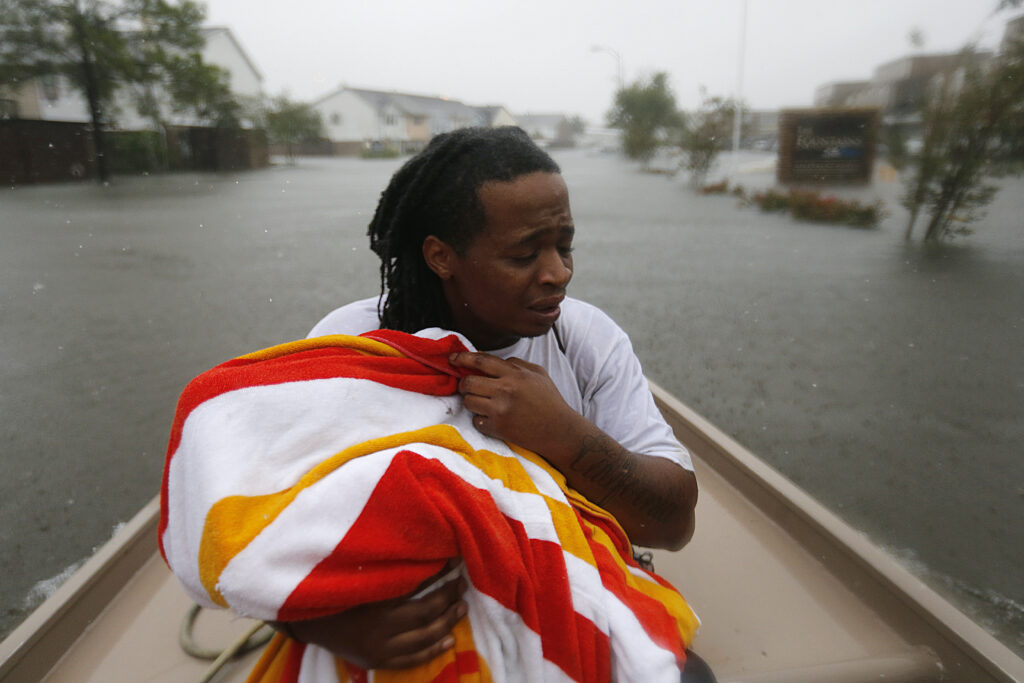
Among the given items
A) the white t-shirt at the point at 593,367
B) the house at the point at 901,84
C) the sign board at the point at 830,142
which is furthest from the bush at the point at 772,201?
the white t-shirt at the point at 593,367

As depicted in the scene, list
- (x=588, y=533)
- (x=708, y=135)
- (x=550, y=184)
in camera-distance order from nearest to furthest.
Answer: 1. (x=588, y=533)
2. (x=550, y=184)
3. (x=708, y=135)

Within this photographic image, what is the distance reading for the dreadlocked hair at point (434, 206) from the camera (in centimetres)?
112

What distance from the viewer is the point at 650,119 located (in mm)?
10914

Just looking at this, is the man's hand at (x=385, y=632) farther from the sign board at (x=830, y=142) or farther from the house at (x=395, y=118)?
the sign board at (x=830, y=142)

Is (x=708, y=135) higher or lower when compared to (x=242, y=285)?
higher

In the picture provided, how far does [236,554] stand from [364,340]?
369 millimetres

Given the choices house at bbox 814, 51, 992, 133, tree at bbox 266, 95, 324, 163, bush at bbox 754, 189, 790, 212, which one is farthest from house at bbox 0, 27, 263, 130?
bush at bbox 754, 189, 790, 212

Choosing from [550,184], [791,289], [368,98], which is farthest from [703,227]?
[550,184]

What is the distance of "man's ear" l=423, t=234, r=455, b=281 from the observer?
119cm

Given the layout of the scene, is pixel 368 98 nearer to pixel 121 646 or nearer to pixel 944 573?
pixel 121 646

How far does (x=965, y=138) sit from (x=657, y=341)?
7.50 ft

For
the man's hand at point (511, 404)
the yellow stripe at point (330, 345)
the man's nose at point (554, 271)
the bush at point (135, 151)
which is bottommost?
the man's hand at point (511, 404)

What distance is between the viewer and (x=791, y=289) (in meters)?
5.47

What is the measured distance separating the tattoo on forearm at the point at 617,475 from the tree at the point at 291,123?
2.99 meters
